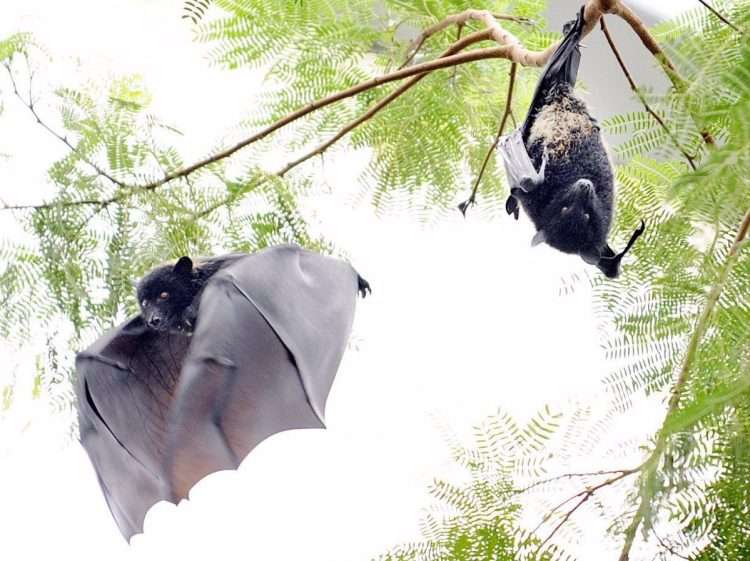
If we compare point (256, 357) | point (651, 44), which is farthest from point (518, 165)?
point (256, 357)

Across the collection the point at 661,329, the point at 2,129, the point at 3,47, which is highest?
the point at 3,47

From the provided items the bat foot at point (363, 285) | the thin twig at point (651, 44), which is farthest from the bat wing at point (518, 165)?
the bat foot at point (363, 285)

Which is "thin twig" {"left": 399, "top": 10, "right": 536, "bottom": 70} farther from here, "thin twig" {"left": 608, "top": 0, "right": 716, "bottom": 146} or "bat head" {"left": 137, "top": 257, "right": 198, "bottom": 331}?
"bat head" {"left": 137, "top": 257, "right": 198, "bottom": 331}

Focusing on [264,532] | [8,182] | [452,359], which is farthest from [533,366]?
[8,182]

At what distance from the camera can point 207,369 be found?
74 cm

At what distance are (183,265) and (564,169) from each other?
315mm

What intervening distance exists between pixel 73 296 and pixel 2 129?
41cm

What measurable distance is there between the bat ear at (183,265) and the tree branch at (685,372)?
39 centimetres

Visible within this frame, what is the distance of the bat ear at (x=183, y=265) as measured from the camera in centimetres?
81

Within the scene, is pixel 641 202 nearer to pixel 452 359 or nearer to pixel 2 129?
pixel 2 129

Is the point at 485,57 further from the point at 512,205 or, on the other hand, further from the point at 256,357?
the point at 256,357

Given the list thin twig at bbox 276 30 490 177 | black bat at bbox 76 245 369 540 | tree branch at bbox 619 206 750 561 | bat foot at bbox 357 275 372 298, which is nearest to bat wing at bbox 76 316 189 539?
black bat at bbox 76 245 369 540

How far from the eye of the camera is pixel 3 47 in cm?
108

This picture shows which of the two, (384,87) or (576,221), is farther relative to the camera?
(384,87)
